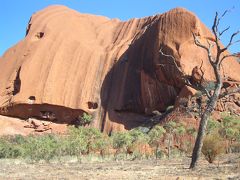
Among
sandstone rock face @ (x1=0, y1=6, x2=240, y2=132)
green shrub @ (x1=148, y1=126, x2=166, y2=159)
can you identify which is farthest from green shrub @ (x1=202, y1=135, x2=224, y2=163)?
sandstone rock face @ (x1=0, y1=6, x2=240, y2=132)

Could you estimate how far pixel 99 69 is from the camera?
81.4 meters

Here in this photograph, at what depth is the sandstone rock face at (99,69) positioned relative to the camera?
207 feet

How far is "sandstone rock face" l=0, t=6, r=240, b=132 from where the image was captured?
63094 mm

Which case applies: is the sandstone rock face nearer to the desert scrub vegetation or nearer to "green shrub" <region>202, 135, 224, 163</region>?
the desert scrub vegetation

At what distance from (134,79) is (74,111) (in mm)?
11319

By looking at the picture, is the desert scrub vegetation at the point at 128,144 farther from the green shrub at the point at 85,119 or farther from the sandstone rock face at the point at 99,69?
the green shrub at the point at 85,119

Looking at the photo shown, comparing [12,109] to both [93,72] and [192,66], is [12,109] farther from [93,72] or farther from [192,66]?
[192,66]

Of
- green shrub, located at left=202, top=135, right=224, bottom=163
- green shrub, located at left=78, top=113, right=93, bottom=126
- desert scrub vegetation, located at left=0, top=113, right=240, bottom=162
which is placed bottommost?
green shrub, located at left=202, top=135, right=224, bottom=163

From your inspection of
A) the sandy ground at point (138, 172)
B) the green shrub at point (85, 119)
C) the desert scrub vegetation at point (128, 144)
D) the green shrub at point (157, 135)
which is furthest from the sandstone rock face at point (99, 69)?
the sandy ground at point (138, 172)

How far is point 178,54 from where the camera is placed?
2377 inches

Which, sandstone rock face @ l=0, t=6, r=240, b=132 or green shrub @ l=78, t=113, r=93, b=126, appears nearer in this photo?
sandstone rock face @ l=0, t=6, r=240, b=132

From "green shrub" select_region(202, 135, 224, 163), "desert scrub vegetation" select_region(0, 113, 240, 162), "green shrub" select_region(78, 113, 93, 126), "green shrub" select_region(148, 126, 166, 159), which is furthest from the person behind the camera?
"green shrub" select_region(78, 113, 93, 126)

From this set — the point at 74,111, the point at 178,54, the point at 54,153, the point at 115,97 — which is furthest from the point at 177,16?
the point at 54,153

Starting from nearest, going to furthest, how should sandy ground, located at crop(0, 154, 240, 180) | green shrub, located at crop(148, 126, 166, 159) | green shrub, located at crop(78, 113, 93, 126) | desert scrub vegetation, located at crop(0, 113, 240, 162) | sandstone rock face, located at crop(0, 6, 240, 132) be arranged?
sandy ground, located at crop(0, 154, 240, 180) → desert scrub vegetation, located at crop(0, 113, 240, 162) → green shrub, located at crop(148, 126, 166, 159) → sandstone rock face, located at crop(0, 6, 240, 132) → green shrub, located at crop(78, 113, 93, 126)
